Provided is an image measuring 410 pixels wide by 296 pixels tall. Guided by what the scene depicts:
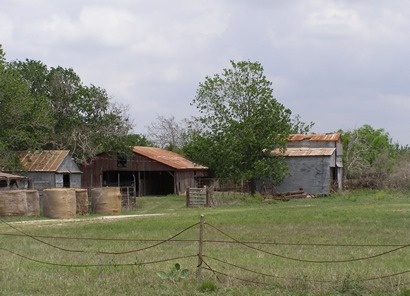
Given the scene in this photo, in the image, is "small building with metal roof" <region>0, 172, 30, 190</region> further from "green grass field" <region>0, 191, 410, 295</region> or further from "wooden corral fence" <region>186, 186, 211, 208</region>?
"green grass field" <region>0, 191, 410, 295</region>

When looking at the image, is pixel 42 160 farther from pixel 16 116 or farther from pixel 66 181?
pixel 16 116

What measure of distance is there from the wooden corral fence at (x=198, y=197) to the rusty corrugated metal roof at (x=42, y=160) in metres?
11.4

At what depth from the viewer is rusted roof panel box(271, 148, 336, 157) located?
5119cm

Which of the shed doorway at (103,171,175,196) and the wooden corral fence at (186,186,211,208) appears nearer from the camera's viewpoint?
the wooden corral fence at (186,186,211,208)

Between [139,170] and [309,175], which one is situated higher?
[139,170]

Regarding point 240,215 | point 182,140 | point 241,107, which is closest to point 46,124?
point 241,107

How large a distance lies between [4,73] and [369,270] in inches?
1459

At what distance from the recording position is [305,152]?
52.4m

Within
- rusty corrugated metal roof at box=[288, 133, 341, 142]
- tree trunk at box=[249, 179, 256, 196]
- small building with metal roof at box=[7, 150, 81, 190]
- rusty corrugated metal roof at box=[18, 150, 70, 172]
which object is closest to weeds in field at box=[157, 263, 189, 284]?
small building with metal roof at box=[7, 150, 81, 190]

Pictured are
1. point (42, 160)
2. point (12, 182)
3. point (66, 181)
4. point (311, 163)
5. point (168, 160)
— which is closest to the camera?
point (12, 182)

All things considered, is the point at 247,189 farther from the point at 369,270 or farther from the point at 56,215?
the point at 369,270

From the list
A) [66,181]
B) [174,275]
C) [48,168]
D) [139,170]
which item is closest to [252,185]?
[139,170]

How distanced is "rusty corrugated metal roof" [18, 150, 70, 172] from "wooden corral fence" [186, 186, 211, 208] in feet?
37.3

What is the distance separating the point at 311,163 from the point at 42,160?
2207cm
